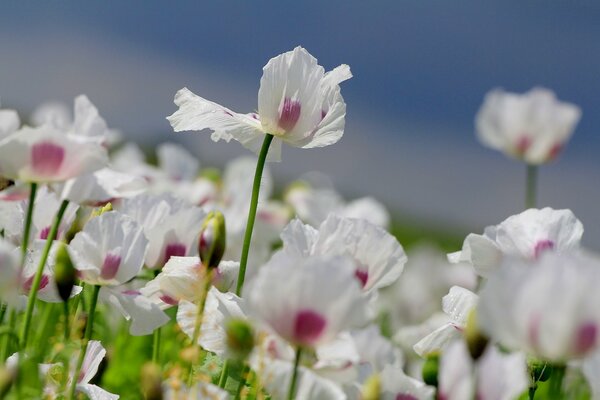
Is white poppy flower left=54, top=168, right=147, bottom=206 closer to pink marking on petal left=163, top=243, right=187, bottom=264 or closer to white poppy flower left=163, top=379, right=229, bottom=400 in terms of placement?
pink marking on petal left=163, top=243, right=187, bottom=264

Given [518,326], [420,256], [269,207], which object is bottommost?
[420,256]

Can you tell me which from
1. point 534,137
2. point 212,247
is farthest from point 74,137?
point 534,137

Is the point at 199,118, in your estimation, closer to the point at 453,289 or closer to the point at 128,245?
the point at 128,245

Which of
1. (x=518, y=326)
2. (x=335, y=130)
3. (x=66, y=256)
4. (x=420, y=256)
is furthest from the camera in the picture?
(x=420, y=256)

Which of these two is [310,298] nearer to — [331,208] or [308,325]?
[308,325]

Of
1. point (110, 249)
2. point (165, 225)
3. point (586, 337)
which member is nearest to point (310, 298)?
point (586, 337)

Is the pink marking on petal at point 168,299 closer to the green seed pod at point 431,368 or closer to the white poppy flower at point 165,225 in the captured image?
the white poppy flower at point 165,225
